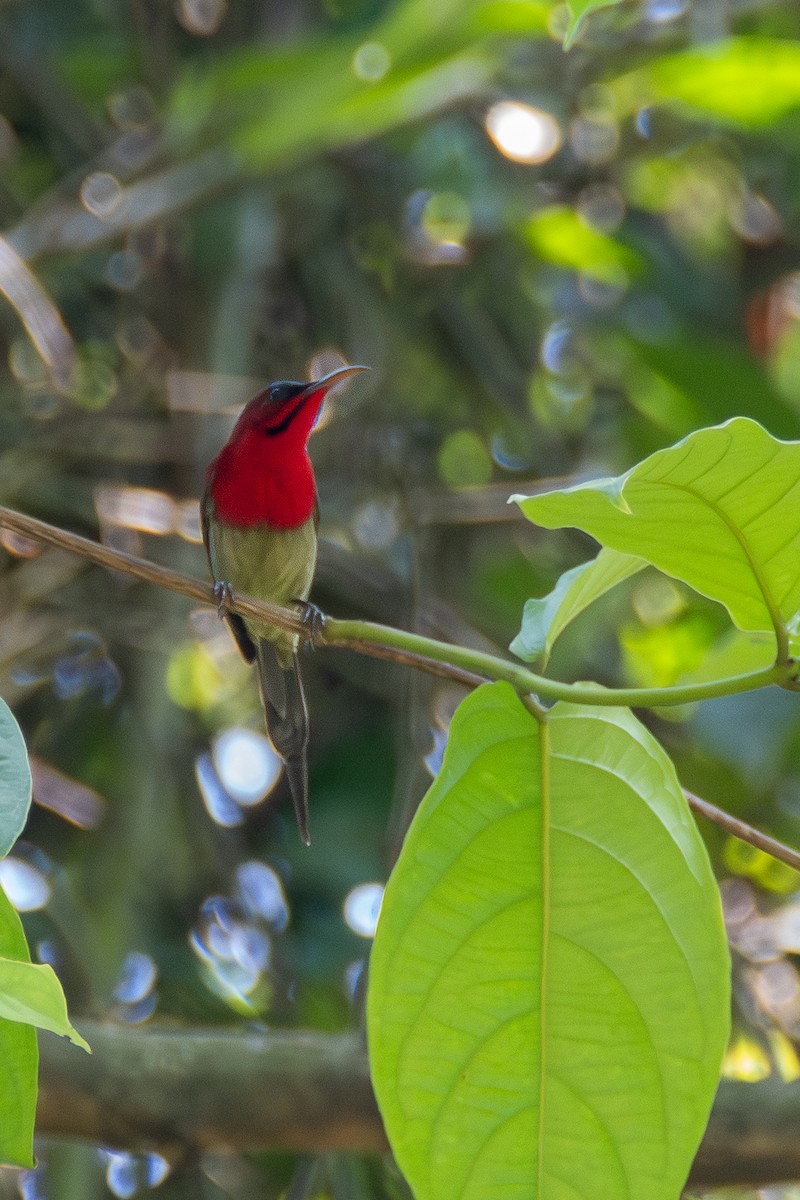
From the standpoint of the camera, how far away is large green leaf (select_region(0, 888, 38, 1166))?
54.3 inches

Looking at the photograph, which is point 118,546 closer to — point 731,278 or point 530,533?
point 530,533

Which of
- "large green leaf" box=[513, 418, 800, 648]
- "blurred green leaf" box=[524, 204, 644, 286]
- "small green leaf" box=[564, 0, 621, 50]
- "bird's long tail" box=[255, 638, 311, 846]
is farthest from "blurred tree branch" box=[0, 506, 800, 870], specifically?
"blurred green leaf" box=[524, 204, 644, 286]

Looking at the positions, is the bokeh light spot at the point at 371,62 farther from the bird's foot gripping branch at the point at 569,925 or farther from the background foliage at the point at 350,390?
the bird's foot gripping branch at the point at 569,925

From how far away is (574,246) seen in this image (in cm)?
506

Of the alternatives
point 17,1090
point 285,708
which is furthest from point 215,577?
point 17,1090

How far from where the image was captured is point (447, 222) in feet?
18.7

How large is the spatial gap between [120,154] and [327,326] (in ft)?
3.11

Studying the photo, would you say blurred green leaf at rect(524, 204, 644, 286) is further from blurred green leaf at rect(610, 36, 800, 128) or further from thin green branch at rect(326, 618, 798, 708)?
thin green branch at rect(326, 618, 798, 708)

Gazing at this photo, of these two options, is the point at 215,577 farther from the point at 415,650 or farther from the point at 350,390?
the point at 415,650

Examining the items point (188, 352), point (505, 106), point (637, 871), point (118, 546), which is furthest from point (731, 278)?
point (637, 871)

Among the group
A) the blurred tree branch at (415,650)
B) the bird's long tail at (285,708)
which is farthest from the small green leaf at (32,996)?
the bird's long tail at (285,708)

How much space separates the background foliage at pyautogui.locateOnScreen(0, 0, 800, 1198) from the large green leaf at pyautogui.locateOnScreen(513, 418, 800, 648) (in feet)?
7.05

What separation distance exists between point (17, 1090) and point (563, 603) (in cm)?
75

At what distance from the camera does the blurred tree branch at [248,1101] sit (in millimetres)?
2898
